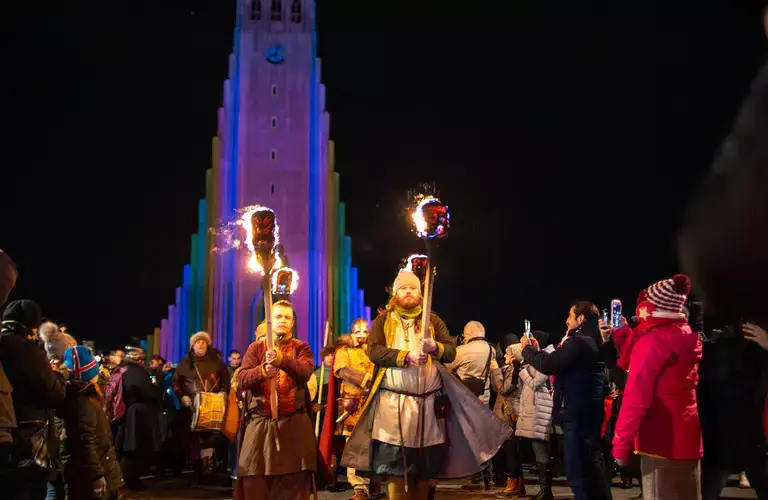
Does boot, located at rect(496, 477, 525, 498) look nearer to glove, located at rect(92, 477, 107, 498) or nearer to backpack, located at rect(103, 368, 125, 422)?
glove, located at rect(92, 477, 107, 498)

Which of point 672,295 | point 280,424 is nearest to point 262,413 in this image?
point 280,424

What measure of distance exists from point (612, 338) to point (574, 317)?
42cm

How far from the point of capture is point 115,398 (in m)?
→ 10.9

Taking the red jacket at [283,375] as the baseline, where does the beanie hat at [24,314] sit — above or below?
above

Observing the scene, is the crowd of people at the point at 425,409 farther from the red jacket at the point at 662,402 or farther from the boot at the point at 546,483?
the boot at the point at 546,483

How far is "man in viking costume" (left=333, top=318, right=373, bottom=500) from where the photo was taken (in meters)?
9.52

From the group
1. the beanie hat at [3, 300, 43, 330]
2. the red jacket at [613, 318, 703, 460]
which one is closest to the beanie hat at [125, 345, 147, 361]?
the beanie hat at [3, 300, 43, 330]

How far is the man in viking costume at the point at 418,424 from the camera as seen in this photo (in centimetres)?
623

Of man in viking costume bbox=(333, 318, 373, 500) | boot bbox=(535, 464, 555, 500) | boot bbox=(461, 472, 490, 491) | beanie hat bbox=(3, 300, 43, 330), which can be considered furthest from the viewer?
boot bbox=(461, 472, 490, 491)

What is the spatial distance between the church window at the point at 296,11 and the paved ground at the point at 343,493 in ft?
99.5

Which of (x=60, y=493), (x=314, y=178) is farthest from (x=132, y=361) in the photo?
(x=314, y=178)

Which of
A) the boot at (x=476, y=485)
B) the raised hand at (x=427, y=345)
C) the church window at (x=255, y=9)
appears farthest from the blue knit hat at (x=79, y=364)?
the church window at (x=255, y=9)

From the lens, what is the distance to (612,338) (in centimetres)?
699

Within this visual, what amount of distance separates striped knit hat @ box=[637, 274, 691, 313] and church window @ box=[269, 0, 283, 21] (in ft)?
115
